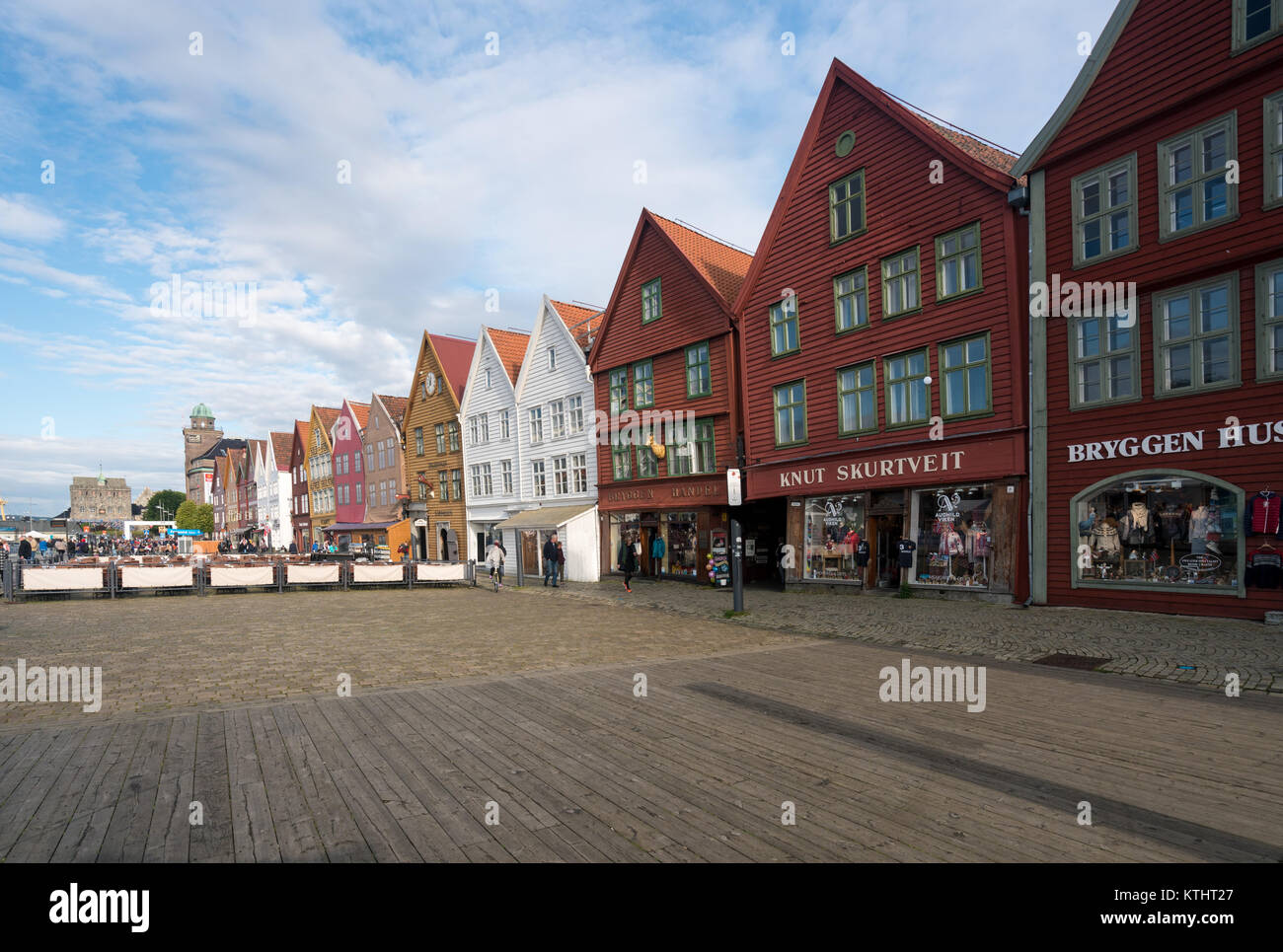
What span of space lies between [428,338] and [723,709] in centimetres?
4026

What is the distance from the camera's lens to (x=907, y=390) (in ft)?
60.8

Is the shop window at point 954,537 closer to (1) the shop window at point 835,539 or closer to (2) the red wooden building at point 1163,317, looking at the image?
(2) the red wooden building at point 1163,317

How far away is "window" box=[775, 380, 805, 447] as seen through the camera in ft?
70.8

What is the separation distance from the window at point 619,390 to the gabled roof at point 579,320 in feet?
12.2

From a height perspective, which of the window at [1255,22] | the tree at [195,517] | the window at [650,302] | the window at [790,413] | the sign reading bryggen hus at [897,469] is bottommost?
the tree at [195,517]

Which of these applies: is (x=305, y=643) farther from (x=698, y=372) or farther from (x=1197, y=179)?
(x=1197, y=179)

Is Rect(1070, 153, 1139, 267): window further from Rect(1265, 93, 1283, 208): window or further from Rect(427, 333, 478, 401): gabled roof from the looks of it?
Rect(427, 333, 478, 401): gabled roof

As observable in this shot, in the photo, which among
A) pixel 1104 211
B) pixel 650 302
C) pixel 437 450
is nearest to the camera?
pixel 1104 211

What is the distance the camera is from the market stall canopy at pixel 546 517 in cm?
2984

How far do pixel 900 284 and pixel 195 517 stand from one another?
4805 inches

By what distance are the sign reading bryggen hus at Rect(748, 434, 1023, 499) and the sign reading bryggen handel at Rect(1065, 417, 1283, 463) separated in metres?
1.53

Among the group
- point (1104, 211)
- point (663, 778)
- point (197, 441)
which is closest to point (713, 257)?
point (1104, 211)

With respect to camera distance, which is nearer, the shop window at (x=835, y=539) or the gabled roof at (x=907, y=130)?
the gabled roof at (x=907, y=130)

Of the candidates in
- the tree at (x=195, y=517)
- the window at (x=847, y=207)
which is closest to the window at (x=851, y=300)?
the window at (x=847, y=207)
